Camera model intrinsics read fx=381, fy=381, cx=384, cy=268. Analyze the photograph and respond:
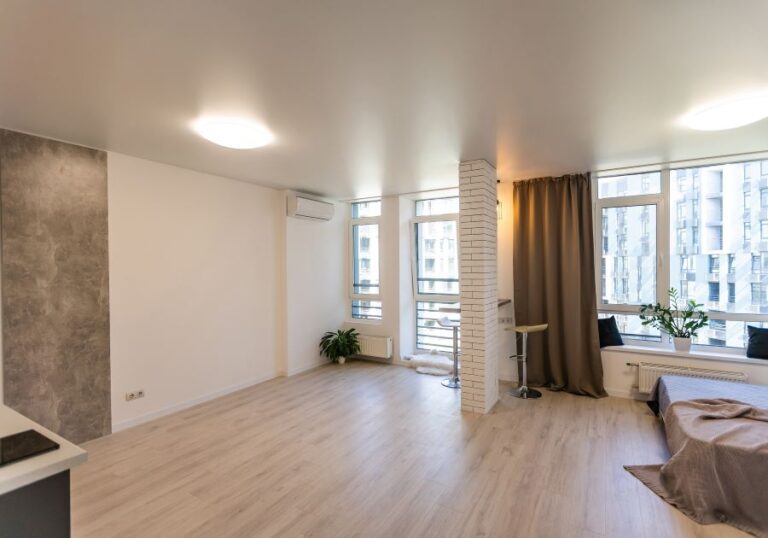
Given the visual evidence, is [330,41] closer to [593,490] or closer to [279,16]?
[279,16]

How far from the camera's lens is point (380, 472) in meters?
2.75

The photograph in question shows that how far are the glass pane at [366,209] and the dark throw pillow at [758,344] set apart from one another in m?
4.65

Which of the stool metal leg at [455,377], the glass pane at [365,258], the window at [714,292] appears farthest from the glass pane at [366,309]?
the window at [714,292]

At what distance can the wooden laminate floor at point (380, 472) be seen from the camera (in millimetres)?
2199

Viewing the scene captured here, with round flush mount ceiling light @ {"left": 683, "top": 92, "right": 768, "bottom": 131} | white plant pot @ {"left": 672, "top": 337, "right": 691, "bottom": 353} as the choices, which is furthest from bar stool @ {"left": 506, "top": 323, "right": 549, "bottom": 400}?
round flush mount ceiling light @ {"left": 683, "top": 92, "right": 768, "bottom": 131}

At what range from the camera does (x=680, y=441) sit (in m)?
2.58

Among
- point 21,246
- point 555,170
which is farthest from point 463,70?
point 21,246

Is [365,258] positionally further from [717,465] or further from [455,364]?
[717,465]

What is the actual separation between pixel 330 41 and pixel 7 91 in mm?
2040

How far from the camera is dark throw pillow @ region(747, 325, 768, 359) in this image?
3.67m

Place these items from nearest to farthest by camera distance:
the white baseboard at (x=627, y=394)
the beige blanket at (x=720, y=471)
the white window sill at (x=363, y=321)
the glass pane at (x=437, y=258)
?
the beige blanket at (x=720, y=471), the white baseboard at (x=627, y=394), the glass pane at (x=437, y=258), the white window sill at (x=363, y=321)

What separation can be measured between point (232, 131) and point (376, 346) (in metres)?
→ 3.85

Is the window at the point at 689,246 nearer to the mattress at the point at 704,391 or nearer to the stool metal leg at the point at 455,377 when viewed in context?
the mattress at the point at 704,391

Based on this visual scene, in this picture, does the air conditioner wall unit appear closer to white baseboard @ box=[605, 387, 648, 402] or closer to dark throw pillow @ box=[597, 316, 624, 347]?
dark throw pillow @ box=[597, 316, 624, 347]
